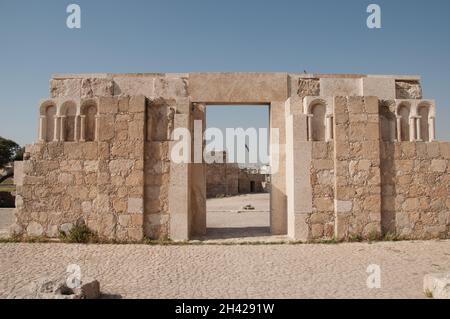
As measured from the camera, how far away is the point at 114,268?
5.48m

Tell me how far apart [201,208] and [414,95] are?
590 centimetres

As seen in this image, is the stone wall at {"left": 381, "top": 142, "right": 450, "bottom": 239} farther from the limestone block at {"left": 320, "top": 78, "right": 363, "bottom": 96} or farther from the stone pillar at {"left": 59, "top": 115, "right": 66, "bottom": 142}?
the stone pillar at {"left": 59, "top": 115, "right": 66, "bottom": 142}

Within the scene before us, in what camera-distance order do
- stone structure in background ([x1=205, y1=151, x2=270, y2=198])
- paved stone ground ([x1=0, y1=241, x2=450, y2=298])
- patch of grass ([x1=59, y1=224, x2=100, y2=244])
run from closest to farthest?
paved stone ground ([x1=0, y1=241, x2=450, y2=298]) < patch of grass ([x1=59, y1=224, x2=100, y2=244]) < stone structure in background ([x1=205, y1=151, x2=270, y2=198])

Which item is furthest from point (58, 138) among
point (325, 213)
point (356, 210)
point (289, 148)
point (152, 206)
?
point (356, 210)

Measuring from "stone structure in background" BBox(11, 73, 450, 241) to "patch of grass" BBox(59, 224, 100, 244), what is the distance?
145 millimetres

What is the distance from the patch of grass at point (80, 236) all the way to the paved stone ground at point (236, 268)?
276mm

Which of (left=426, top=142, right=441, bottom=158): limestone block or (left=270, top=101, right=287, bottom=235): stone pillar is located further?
(left=270, top=101, right=287, bottom=235): stone pillar

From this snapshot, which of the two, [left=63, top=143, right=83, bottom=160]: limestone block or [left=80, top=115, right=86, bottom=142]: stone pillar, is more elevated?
[left=80, top=115, right=86, bottom=142]: stone pillar

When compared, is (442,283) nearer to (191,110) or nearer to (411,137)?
(411,137)

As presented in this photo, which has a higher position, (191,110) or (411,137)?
(191,110)

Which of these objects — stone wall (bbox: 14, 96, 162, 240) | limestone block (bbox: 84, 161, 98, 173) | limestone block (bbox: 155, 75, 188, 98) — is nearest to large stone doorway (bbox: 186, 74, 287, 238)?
limestone block (bbox: 155, 75, 188, 98)

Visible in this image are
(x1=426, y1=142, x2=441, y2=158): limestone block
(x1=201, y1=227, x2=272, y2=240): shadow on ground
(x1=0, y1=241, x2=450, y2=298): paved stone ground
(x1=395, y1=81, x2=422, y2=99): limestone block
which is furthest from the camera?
(x1=395, y1=81, x2=422, y2=99): limestone block

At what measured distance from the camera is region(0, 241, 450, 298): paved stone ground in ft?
14.7

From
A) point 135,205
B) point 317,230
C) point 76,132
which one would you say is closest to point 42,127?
point 76,132
